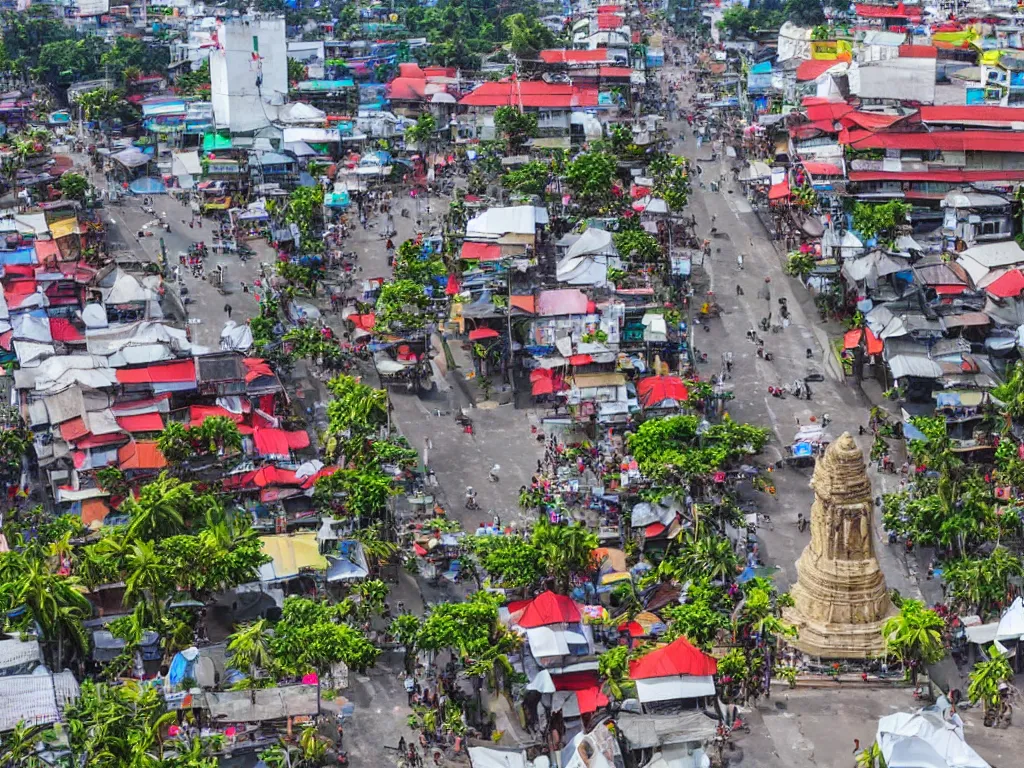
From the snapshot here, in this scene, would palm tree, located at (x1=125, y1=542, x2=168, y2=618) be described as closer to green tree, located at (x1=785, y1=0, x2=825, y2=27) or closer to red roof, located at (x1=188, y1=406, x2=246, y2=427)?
red roof, located at (x1=188, y1=406, x2=246, y2=427)

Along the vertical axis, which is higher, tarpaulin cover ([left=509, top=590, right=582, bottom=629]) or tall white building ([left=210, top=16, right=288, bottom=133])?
tall white building ([left=210, top=16, right=288, bottom=133])

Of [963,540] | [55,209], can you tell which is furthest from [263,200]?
[963,540]

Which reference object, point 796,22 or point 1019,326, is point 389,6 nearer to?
point 796,22

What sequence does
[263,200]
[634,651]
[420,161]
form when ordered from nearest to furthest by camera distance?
[634,651] < [263,200] < [420,161]

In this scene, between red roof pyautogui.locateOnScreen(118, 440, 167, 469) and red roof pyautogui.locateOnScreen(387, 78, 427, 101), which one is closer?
red roof pyautogui.locateOnScreen(118, 440, 167, 469)

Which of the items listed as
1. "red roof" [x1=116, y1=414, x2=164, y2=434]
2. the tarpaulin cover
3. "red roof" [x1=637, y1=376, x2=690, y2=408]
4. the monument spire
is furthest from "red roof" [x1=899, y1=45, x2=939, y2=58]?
the tarpaulin cover

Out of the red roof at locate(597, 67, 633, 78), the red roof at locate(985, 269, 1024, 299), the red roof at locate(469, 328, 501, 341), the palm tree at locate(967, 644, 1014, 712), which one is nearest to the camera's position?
the palm tree at locate(967, 644, 1014, 712)

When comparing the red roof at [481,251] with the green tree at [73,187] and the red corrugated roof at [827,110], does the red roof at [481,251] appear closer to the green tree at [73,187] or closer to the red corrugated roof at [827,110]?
the green tree at [73,187]
